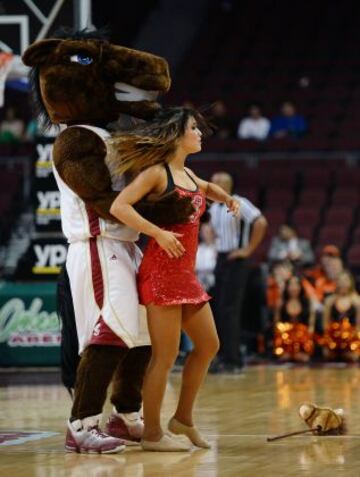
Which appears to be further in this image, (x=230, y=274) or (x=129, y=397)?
(x=230, y=274)

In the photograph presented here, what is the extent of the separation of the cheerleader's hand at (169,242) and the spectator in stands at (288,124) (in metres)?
11.6

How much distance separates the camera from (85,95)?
549 cm

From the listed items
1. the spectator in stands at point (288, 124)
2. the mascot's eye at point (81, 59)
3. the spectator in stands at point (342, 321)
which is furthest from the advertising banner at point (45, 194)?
the spectator in stands at point (288, 124)

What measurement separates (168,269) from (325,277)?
736cm

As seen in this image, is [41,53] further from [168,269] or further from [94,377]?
[94,377]

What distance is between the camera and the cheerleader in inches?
204

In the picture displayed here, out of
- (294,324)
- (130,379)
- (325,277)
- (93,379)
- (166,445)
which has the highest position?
(93,379)

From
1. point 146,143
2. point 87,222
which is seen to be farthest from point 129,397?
point 146,143

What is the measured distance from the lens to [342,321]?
11.5m

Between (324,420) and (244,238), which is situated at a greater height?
(244,238)

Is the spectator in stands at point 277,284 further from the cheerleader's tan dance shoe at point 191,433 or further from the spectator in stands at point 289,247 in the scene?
the cheerleader's tan dance shoe at point 191,433

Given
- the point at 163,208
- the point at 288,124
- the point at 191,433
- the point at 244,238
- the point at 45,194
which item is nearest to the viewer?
the point at 163,208

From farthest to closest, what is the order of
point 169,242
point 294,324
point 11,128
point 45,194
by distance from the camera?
point 11,128, point 294,324, point 45,194, point 169,242

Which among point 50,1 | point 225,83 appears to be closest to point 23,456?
point 50,1
